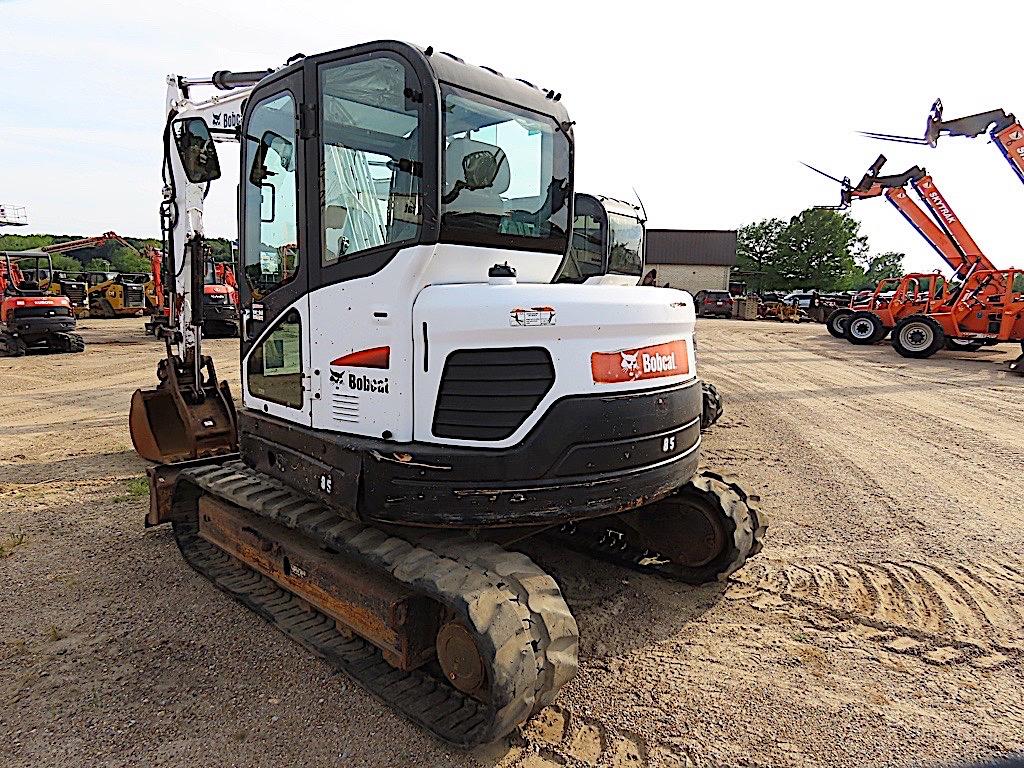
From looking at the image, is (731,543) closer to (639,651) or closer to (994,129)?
(639,651)

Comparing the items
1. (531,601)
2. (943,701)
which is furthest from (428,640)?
(943,701)

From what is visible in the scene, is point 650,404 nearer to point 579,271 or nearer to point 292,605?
point 292,605

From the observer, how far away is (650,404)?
11.1ft

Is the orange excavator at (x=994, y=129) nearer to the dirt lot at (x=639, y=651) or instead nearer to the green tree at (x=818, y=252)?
the dirt lot at (x=639, y=651)

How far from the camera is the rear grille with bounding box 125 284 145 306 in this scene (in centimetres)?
2749

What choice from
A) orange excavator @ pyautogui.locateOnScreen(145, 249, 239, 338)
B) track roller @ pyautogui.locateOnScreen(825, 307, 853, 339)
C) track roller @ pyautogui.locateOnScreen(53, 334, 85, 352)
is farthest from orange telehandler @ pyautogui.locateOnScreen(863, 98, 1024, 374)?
track roller @ pyautogui.locateOnScreen(53, 334, 85, 352)

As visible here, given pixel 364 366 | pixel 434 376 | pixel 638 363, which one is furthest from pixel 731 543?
pixel 364 366

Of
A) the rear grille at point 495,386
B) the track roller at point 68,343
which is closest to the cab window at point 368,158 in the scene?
the rear grille at point 495,386

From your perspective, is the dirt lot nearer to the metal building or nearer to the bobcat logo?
the bobcat logo

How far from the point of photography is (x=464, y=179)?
3244mm

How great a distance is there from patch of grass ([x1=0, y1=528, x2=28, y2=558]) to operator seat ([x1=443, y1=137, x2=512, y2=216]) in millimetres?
4067

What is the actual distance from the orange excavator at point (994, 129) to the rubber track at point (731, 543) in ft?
59.3

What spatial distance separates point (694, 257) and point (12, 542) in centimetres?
5289

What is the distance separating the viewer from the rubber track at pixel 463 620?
2855mm
